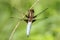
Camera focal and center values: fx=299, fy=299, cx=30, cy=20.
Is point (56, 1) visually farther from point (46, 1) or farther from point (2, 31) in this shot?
point (2, 31)

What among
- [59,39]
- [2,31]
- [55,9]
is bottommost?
[59,39]

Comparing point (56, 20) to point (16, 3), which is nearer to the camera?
point (56, 20)

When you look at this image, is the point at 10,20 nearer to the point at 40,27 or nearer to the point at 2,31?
the point at 2,31

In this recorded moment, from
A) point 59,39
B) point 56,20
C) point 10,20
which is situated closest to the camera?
point 59,39

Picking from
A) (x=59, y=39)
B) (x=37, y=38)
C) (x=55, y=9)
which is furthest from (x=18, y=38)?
(x=55, y=9)

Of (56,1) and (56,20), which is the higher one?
(56,1)

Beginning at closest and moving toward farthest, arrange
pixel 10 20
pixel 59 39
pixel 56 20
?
pixel 59 39
pixel 56 20
pixel 10 20
